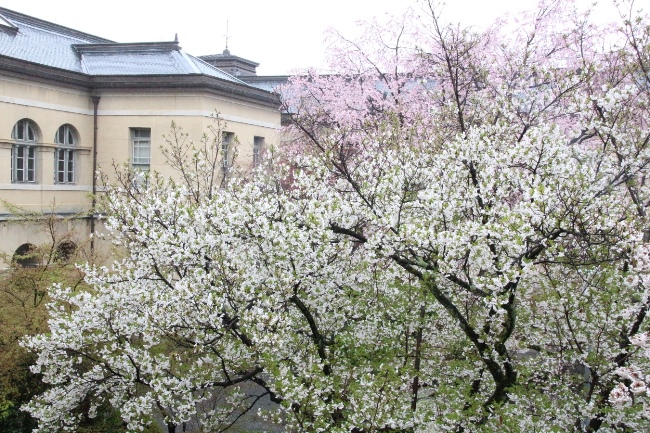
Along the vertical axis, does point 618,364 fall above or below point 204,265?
below

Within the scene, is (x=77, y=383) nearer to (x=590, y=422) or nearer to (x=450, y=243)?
(x=450, y=243)

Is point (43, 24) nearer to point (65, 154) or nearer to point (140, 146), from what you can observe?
point (65, 154)

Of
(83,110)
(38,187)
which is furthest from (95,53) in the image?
(38,187)

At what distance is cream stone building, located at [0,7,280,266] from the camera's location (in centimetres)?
1966

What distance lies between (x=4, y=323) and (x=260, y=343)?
5952 mm

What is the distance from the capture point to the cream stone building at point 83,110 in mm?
19656

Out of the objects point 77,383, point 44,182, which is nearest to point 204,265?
point 77,383

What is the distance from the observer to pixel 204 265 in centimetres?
854

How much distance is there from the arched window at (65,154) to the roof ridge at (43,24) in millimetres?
4333

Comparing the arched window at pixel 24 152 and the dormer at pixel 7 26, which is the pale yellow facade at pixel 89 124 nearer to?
the arched window at pixel 24 152

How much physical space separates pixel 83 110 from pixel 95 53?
3008 millimetres

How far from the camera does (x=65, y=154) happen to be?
2178 centimetres

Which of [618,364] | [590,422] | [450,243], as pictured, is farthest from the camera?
[590,422]

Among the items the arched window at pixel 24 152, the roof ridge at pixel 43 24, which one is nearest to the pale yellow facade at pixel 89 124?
the arched window at pixel 24 152
